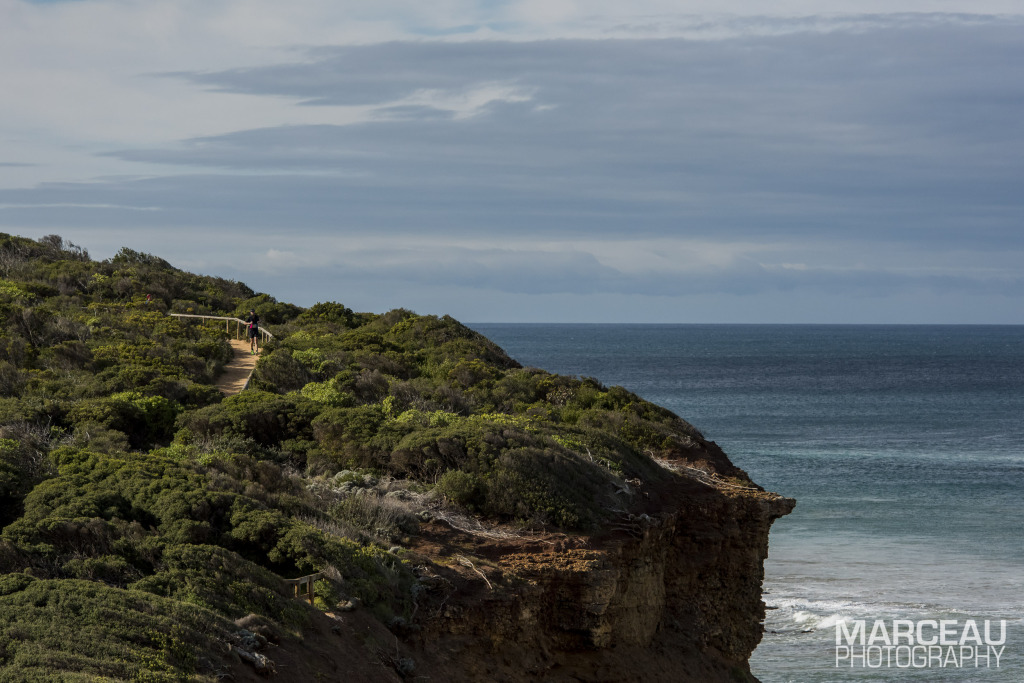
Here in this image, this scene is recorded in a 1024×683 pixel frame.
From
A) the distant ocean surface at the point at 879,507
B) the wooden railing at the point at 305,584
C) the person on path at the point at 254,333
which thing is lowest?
the distant ocean surface at the point at 879,507

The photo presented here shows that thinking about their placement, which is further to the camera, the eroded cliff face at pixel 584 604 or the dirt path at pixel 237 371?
the dirt path at pixel 237 371

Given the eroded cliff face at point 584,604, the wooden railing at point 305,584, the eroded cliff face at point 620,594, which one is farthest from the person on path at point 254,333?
the wooden railing at point 305,584

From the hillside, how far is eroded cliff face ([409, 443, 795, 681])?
36 millimetres

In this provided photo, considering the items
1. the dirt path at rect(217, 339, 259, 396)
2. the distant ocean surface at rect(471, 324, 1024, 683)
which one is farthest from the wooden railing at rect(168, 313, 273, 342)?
the distant ocean surface at rect(471, 324, 1024, 683)

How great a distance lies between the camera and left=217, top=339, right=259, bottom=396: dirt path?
22625mm

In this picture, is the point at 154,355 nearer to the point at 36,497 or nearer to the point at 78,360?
the point at 78,360

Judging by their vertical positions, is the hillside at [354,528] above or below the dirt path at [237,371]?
below

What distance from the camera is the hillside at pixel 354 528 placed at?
866 cm

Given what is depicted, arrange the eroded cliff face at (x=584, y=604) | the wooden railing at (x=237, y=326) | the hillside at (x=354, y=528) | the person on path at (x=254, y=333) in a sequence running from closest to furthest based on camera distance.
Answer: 1. the hillside at (x=354, y=528)
2. the eroded cliff face at (x=584, y=604)
3. the person on path at (x=254, y=333)
4. the wooden railing at (x=237, y=326)

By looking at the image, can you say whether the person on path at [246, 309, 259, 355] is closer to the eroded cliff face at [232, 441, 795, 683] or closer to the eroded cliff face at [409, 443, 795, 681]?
the eroded cliff face at [409, 443, 795, 681]

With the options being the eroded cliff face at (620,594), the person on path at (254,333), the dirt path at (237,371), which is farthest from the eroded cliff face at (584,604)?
the person on path at (254,333)

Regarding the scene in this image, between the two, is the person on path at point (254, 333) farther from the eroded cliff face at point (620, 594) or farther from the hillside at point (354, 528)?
the eroded cliff face at point (620, 594)

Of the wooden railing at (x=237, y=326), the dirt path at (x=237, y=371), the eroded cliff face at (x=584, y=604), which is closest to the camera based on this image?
Result: the eroded cliff face at (x=584, y=604)

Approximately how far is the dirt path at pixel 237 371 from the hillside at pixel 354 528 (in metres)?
0.51
